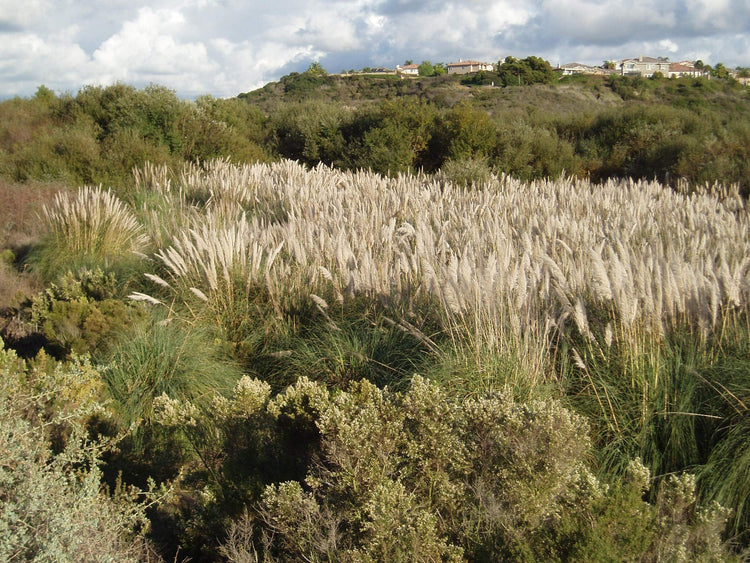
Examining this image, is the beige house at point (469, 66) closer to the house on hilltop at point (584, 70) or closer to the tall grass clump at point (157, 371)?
the house on hilltop at point (584, 70)

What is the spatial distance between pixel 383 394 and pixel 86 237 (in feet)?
18.5

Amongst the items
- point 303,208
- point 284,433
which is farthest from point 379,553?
point 303,208

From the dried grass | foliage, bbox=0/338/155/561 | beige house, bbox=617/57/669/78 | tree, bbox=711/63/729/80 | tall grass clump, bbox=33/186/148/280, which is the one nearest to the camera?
foliage, bbox=0/338/155/561

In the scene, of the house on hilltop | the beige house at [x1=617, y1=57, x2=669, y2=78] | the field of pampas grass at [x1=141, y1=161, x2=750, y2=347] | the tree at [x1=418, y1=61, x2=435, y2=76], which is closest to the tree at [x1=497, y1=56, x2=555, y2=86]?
the house on hilltop

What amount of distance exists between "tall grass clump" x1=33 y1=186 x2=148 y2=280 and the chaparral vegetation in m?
0.04

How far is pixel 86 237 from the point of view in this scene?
23.0 feet

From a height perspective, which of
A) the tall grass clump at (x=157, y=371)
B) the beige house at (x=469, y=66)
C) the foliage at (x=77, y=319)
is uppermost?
the beige house at (x=469, y=66)

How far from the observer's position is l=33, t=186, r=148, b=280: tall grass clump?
269 inches

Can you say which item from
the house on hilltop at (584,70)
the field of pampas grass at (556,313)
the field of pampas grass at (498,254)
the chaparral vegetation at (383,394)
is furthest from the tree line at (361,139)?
the house on hilltop at (584,70)

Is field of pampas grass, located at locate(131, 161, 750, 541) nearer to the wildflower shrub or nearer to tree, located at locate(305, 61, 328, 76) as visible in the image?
the wildflower shrub

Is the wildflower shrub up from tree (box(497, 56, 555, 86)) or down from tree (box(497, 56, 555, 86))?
down

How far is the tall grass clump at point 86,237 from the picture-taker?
6.82m

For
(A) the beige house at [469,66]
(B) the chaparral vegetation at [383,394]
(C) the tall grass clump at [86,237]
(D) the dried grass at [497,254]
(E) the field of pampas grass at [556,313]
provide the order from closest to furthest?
(B) the chaparral vegetation at [383,394] < (E) the field of pampas grass at [556,313] < (D) the dried grass at [497,254] < (C) the tall grass clump at [86,237] < (A) the beige house at [469,66]

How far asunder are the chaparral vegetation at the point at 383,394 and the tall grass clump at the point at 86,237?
0.04 meters
